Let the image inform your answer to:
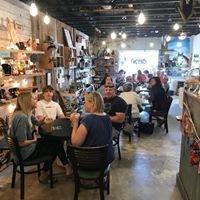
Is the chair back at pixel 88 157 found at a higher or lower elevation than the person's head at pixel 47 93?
lower

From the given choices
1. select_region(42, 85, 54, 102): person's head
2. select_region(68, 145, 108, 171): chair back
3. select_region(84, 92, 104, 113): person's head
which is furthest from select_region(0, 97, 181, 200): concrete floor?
select_region(42, 85, 54, 102): person's head

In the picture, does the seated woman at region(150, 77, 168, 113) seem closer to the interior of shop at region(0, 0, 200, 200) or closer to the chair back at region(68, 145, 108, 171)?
the interior of shop at region(0, 0, 200, 200)

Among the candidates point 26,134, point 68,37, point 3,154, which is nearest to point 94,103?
point 26,134

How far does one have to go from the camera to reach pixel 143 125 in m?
6.49

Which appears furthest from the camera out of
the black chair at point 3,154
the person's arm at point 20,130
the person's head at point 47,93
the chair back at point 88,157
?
the person's head at point 47,93

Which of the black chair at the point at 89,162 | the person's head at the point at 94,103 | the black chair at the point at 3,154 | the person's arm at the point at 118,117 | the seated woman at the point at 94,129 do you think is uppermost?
the person's head at the point at 94,103

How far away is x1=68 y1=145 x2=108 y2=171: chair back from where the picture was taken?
9.23 ft

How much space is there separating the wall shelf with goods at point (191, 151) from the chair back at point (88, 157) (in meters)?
0.92

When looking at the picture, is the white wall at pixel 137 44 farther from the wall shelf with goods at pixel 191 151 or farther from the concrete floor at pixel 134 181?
the wall shelf with goods at pixel 191 151

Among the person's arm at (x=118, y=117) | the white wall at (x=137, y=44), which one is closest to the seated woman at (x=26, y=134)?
the person's arm at (x=118, y=117)

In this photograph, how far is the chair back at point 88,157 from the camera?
2814 mm

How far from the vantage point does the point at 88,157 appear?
2.85m

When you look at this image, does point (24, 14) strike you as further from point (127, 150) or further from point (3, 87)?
point (127, 150)

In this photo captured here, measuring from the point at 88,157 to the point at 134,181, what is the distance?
1356 mm
